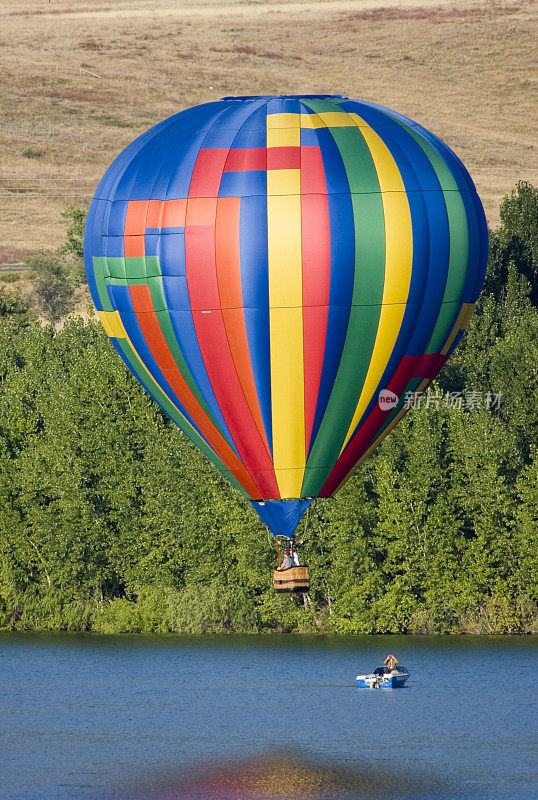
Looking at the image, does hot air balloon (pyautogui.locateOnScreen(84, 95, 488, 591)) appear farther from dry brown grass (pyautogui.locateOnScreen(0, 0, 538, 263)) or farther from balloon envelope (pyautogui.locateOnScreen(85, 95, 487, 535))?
dry brown grass (pyautogui.locateOnScreen(0, 0, 538, 263))

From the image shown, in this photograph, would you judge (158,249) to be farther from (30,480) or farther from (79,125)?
(79,125)

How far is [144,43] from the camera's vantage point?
160875mm

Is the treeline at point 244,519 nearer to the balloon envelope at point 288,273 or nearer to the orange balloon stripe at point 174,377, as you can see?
the orange balloon stripe at point 174,377

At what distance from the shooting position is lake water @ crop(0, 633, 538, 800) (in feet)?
139

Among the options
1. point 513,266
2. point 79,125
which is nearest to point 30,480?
point 513,266

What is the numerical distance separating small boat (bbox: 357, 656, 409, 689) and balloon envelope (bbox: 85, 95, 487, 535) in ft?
49.9

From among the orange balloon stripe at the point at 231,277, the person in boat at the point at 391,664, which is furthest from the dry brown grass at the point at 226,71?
the orange balloon stripe at the point at 231,277

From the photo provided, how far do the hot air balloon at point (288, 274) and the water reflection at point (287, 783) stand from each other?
7.67m

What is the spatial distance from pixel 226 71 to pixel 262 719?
361 feet

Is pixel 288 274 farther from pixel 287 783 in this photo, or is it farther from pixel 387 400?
pixel 287 783

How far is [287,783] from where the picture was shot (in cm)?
4206

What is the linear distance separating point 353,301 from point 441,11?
130492 millimetres

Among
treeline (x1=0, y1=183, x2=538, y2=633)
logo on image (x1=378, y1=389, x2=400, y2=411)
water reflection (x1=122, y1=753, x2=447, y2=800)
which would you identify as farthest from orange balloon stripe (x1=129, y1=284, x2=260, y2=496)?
treeline (x1=0, y1=183, x2=538, y2=633)

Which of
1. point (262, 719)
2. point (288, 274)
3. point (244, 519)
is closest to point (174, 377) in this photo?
point (288, 274)
